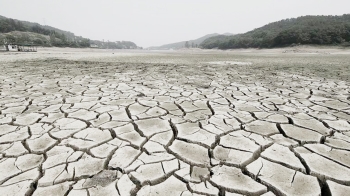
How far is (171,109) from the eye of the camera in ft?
8.75

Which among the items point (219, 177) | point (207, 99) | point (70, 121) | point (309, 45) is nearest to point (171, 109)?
point (207, 99)

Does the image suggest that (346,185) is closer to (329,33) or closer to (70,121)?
(70,121)

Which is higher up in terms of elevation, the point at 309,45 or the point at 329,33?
the point at 329,33

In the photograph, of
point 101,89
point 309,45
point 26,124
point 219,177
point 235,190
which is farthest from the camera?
point 309,45

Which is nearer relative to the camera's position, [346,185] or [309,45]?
[346,185]

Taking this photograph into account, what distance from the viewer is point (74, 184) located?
1.25 meters

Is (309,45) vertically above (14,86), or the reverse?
(309,45)

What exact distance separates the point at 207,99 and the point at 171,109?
0.74 metres

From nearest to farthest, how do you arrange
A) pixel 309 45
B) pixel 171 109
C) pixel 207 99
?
1. pixel 171 109
2. pixel 207 99
3. pixel 309 45

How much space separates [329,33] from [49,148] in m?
38.9

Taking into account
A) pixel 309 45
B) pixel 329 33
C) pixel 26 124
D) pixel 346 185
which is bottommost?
pixel 346 185

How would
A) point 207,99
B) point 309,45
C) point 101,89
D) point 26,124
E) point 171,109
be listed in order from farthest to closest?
point 309,45 → point 101,89 → point 207,99 → point 171,109 → point 26,124

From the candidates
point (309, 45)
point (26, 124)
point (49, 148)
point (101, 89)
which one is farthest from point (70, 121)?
point (309, 45)

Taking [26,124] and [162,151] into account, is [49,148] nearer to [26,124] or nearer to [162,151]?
[26,124]
